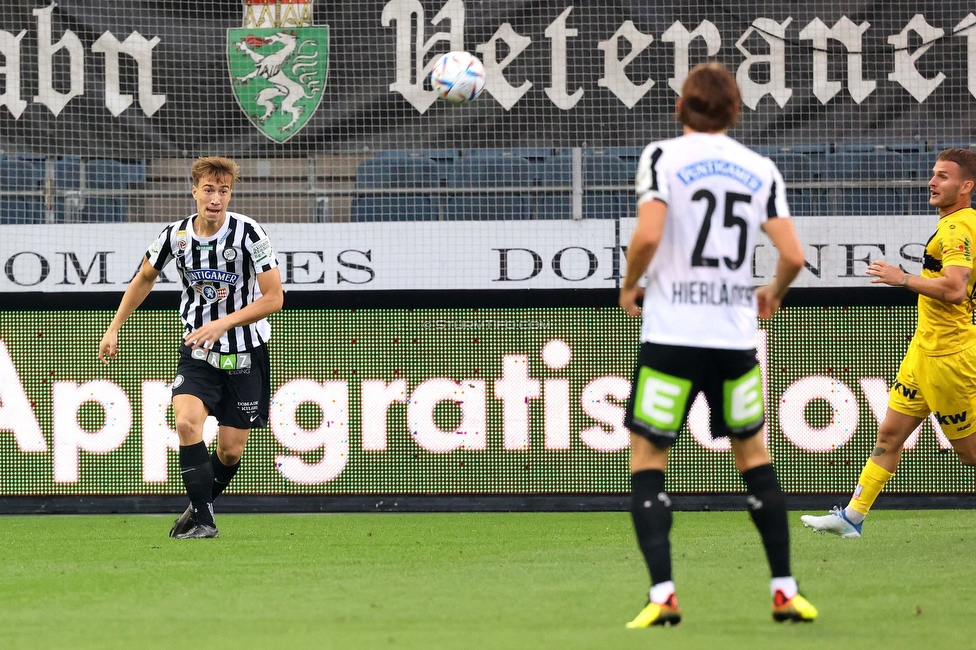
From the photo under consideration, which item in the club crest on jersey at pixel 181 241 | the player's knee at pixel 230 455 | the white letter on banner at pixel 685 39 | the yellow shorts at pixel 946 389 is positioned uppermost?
the white letter on banner at pixel 685 39

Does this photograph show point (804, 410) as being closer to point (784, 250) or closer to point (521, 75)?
point (784, 250)

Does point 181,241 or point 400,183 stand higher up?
Answer: point 400,183

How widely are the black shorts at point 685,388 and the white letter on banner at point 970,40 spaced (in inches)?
341

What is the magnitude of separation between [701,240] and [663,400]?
1.52 ft

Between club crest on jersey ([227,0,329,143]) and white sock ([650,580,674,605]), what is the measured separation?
862cm

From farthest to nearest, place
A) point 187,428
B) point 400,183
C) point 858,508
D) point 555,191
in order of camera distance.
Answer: point 555,191
point 400,183
point 187,428
point 858,508

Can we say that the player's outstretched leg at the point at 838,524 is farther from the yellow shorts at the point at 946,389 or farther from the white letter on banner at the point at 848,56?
the white letter on banner at the point at 848,56

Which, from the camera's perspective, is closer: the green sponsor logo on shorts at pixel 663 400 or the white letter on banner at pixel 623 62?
the green sponsor logo on shorts at pixel 663 400

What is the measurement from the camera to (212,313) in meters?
6.57

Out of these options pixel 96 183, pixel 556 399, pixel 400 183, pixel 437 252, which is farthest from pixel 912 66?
pixel 96 183

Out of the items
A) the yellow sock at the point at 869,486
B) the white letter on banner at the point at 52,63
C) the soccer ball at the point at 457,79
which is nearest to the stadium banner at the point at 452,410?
the soccer ball at the point at 457,79

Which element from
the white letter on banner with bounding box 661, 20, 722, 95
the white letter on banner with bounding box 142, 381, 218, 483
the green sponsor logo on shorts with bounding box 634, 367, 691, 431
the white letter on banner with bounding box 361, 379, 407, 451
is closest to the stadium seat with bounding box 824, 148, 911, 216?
the white letter on banner with bounding box 661, 20, 722, 95

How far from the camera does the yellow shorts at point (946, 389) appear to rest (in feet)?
20.1

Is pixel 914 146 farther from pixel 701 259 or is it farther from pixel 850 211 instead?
Answer: pixel 701 259
